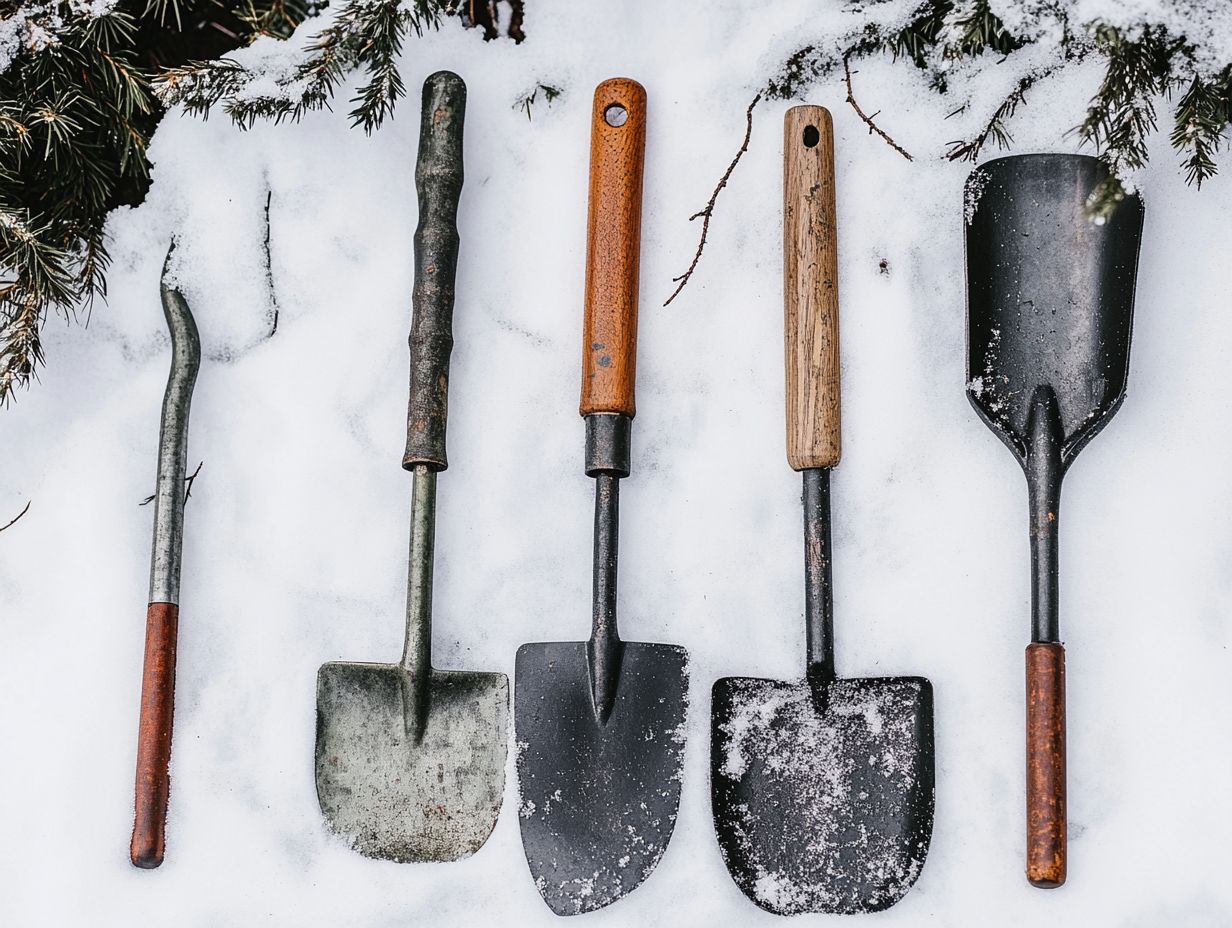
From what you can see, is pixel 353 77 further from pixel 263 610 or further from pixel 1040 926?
pixel 1040 926

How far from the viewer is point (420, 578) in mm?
1621

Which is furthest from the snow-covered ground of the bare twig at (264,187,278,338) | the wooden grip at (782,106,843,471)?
the wooden grip at (782,106,843,471)

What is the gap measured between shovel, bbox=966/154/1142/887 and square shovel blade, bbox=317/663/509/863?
0.76 metres

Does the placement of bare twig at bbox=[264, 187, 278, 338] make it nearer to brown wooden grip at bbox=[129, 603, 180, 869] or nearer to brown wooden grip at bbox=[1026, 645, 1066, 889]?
brown wooden grip at bbox=[129, 603, 180, 869]

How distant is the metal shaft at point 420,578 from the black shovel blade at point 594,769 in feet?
0.47

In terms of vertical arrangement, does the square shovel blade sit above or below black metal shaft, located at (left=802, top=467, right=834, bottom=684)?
below

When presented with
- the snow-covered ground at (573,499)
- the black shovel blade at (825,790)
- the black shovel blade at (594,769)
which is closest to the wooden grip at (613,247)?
the snow-covered ground at (573,499)

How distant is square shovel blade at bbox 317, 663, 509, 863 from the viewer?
5.27 ft

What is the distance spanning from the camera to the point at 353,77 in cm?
178


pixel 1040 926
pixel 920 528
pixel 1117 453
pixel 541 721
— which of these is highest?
pixel 1117 453

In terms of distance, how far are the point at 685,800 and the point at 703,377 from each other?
62 cm

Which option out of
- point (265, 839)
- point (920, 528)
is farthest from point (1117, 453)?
point (265, 839)

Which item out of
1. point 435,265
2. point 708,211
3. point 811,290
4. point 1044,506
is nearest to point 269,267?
point 435,265

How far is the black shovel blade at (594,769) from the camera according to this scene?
1585 millimetres
